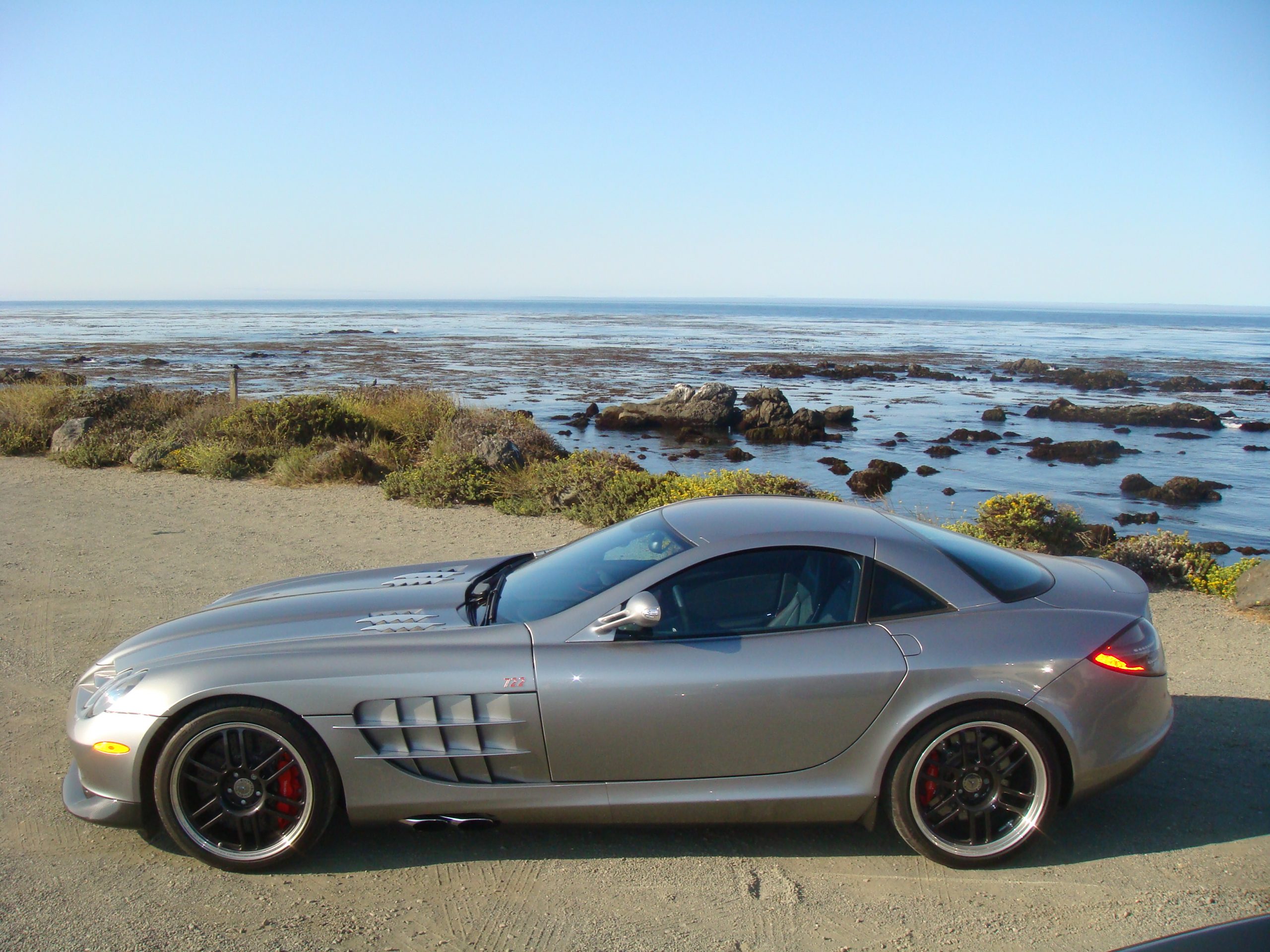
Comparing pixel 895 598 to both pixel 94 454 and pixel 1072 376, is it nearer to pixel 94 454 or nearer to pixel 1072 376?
pixel 94 454

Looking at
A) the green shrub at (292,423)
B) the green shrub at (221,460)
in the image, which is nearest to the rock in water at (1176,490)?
the green shrub at (292,423)

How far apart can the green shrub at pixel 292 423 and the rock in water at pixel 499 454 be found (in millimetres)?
2768

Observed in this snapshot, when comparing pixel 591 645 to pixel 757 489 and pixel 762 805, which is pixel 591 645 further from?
pixel 757 489

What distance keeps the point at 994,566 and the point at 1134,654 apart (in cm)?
63

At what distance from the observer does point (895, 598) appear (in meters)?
3.75

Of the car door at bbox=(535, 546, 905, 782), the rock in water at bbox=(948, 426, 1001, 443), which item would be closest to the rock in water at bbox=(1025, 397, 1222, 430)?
the rock in water at bbox=(948, 426, 1001, 443)

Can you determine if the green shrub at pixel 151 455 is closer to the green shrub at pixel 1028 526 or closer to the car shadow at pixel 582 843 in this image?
the green shrub at pixel 1028 526

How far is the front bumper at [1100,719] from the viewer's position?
3605 millimetres

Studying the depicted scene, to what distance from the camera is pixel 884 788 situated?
3.64 metres

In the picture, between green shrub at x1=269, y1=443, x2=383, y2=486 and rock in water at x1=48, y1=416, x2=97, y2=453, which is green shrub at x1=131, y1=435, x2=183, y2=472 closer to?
rock in water at x1=48, y1=416, x2=97, y2=453

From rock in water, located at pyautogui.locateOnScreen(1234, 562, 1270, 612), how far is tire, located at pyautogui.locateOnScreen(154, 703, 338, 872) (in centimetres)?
725

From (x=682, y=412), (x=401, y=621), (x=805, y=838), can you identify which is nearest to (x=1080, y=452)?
(x=682, y=412)

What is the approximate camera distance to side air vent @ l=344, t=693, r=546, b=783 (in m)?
3.52

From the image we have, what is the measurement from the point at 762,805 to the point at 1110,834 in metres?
1.65
